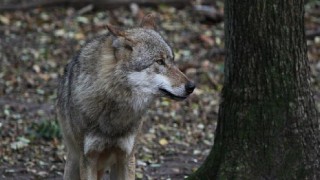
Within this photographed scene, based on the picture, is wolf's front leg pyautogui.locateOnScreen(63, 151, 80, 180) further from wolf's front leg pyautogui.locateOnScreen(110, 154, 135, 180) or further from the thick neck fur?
the thick neck fur

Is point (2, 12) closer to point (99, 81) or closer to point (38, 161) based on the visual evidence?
point (38, 161)

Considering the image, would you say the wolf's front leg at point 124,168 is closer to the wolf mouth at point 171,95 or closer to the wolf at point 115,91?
the wolf at point 115,91

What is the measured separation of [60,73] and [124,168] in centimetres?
474

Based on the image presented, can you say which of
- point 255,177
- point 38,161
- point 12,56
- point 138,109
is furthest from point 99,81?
point 12,56

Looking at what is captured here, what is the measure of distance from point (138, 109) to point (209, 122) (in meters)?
3.53

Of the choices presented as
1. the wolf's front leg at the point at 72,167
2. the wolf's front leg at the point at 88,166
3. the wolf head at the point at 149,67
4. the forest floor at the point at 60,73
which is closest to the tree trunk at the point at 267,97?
the wolf head at the point at 149,67

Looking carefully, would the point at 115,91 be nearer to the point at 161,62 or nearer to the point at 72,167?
the point at 161,62

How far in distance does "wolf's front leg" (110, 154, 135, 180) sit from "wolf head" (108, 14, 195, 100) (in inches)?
31.1

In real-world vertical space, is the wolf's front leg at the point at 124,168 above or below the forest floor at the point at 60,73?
below

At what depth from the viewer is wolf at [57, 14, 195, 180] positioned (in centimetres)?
569

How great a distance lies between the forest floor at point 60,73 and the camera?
26.3ft

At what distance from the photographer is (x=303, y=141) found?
5.89 metres

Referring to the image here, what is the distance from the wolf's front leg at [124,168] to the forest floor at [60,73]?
1.04 metres

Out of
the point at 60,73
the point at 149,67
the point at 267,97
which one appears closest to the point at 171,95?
the point at 149,67
